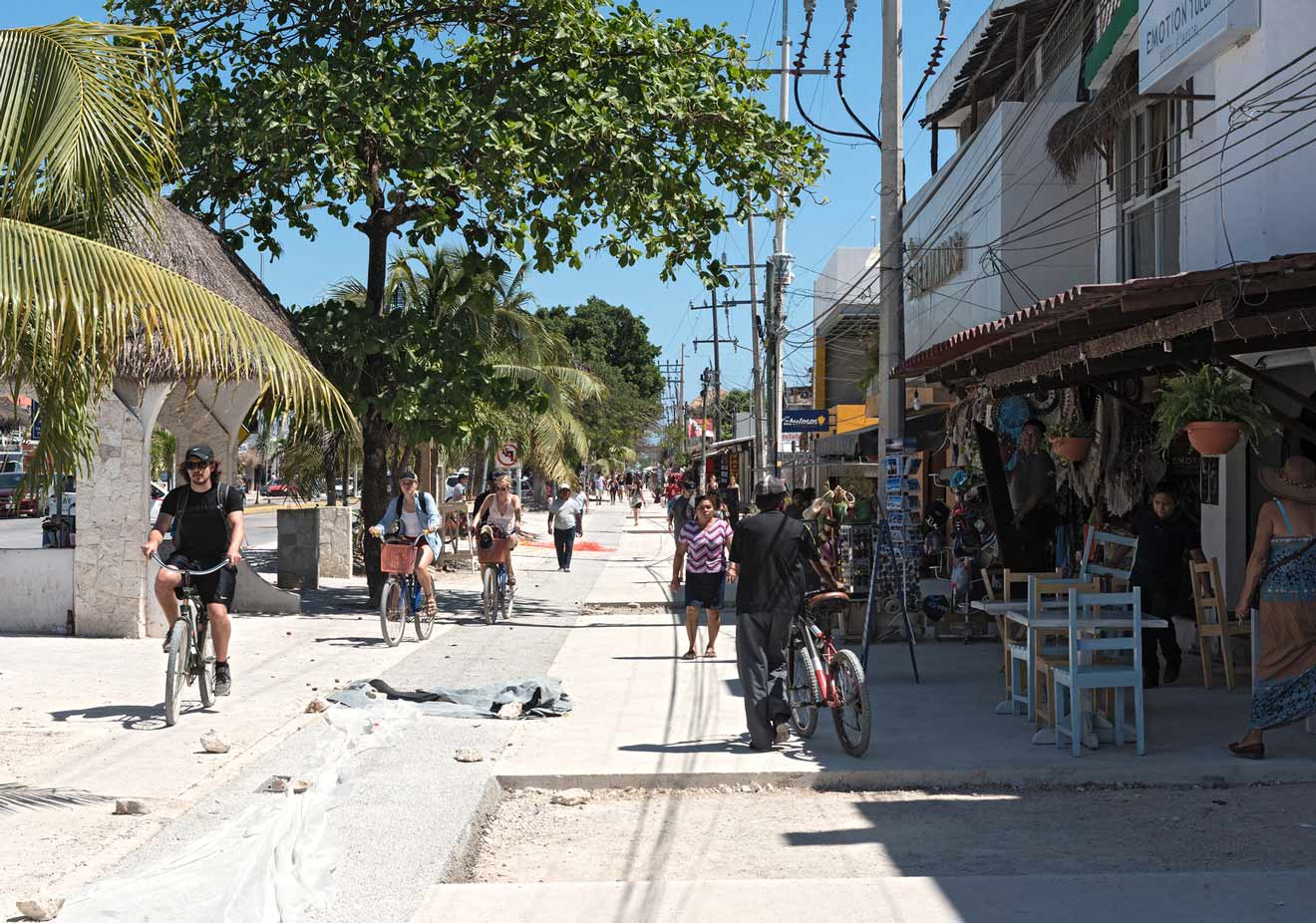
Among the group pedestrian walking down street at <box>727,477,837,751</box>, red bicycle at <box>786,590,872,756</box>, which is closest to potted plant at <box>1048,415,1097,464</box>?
red bicycle at <box>786,590,872,756</box>

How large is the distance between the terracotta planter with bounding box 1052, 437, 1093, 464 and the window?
2.08 metres

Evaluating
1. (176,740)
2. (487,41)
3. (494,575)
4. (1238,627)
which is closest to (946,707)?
(1238,627)

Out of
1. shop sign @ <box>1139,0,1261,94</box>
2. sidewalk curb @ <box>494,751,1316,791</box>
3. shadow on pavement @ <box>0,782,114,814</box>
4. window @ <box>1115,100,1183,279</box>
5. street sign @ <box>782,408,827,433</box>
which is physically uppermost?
shop sign @ <box>1139,0,1261,94</box>

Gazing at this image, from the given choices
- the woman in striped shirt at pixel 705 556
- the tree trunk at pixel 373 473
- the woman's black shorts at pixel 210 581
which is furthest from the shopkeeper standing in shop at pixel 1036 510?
the tree trunk at pixel 373 473

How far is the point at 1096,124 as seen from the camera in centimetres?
1389

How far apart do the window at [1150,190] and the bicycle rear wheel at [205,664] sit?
29.9 feet

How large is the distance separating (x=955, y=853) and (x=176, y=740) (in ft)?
16.0

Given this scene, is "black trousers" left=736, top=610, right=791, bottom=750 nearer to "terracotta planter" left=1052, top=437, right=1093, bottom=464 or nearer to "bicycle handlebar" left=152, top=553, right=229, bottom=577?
"bicycle handlebar" left=152, top=553, right=229, bottom=577

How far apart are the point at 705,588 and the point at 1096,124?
6.81m

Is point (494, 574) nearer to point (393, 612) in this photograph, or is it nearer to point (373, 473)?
point (393, 612)

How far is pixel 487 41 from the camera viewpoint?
16.0 m

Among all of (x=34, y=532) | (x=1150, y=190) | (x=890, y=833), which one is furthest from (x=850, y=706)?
(x=34, y=532)

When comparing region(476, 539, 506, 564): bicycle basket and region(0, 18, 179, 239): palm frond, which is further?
region(476, 539, 506, 564): bicycle basket

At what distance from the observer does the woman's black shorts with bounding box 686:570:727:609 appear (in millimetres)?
11750
